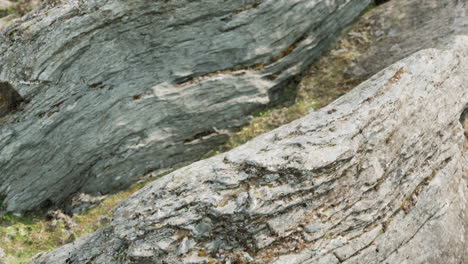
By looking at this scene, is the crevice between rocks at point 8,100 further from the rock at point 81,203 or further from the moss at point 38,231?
the rock at point 81,203

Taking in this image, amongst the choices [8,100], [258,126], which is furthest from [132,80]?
[258,126]

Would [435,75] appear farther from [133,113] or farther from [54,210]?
[54,210]

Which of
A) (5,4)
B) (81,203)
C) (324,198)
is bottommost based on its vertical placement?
(81,203)

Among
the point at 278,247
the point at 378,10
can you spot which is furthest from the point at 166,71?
the point at 378,10

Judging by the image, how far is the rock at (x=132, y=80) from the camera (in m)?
13.7

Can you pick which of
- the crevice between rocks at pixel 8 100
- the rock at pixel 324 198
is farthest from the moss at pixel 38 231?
the crevice between rocks at pixel 8 100

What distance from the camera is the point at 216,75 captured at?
16.0 metres

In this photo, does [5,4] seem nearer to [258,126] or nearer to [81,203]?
[81,203]

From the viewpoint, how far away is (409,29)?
55.0 ft

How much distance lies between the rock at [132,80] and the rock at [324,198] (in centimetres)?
455

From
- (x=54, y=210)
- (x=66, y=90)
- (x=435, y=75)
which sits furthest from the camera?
(x=54, y=210)

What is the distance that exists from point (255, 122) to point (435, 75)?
771 cm

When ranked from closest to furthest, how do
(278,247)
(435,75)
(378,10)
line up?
(278,247) → (435,75) → (378,10)

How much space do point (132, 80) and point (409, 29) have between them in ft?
43.1
